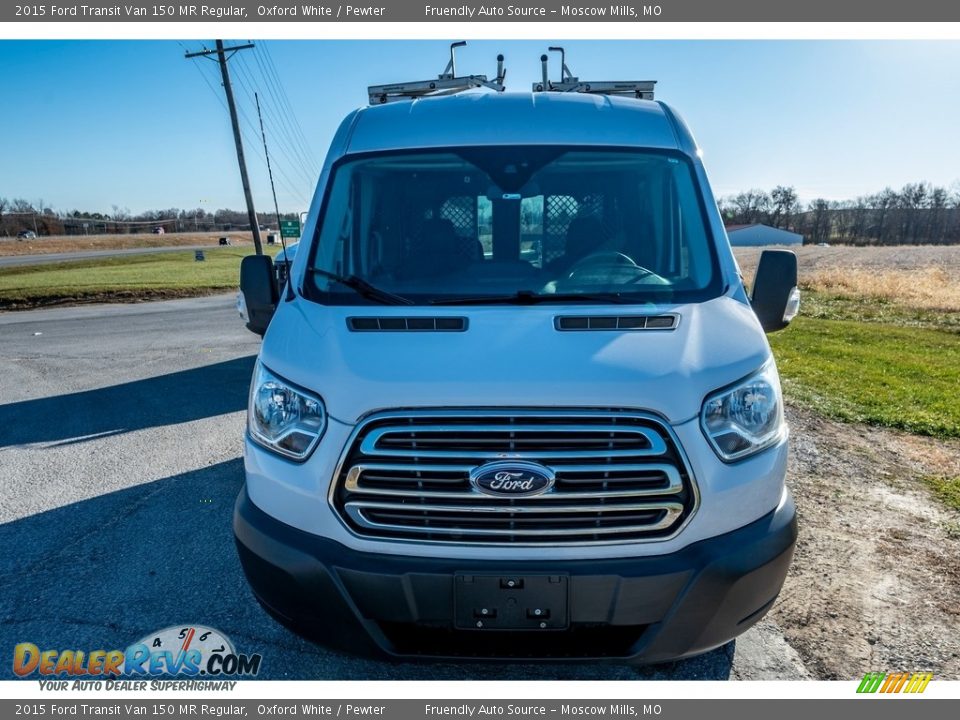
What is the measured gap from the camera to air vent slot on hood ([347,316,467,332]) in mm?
2535

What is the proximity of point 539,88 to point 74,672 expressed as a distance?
4.55m

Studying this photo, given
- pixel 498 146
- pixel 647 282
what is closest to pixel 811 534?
pixel 647 282

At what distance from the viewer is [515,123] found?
341 cm

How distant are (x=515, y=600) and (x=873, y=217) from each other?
404ft

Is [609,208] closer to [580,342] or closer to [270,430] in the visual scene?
[580,342]

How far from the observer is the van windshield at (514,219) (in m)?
3.09

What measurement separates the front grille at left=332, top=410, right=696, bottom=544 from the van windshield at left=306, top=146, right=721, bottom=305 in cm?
94

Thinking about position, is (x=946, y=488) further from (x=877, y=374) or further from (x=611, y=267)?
(x=877, y=374)

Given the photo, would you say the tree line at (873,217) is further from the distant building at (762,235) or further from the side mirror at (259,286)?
the side mirror at (259,286)

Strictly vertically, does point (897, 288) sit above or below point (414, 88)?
below

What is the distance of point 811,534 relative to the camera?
4.10 meters

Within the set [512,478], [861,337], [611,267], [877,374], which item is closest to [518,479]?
[512,478]

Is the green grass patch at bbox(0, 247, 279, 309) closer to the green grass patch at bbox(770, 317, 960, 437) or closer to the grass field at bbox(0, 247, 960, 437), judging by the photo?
the grass field at bbox(0, 247, 960, 437)

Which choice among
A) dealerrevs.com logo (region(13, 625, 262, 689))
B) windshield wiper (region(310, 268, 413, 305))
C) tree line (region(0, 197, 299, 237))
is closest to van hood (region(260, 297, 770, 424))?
windshield wiper (region(310, 268, 413, 305))
